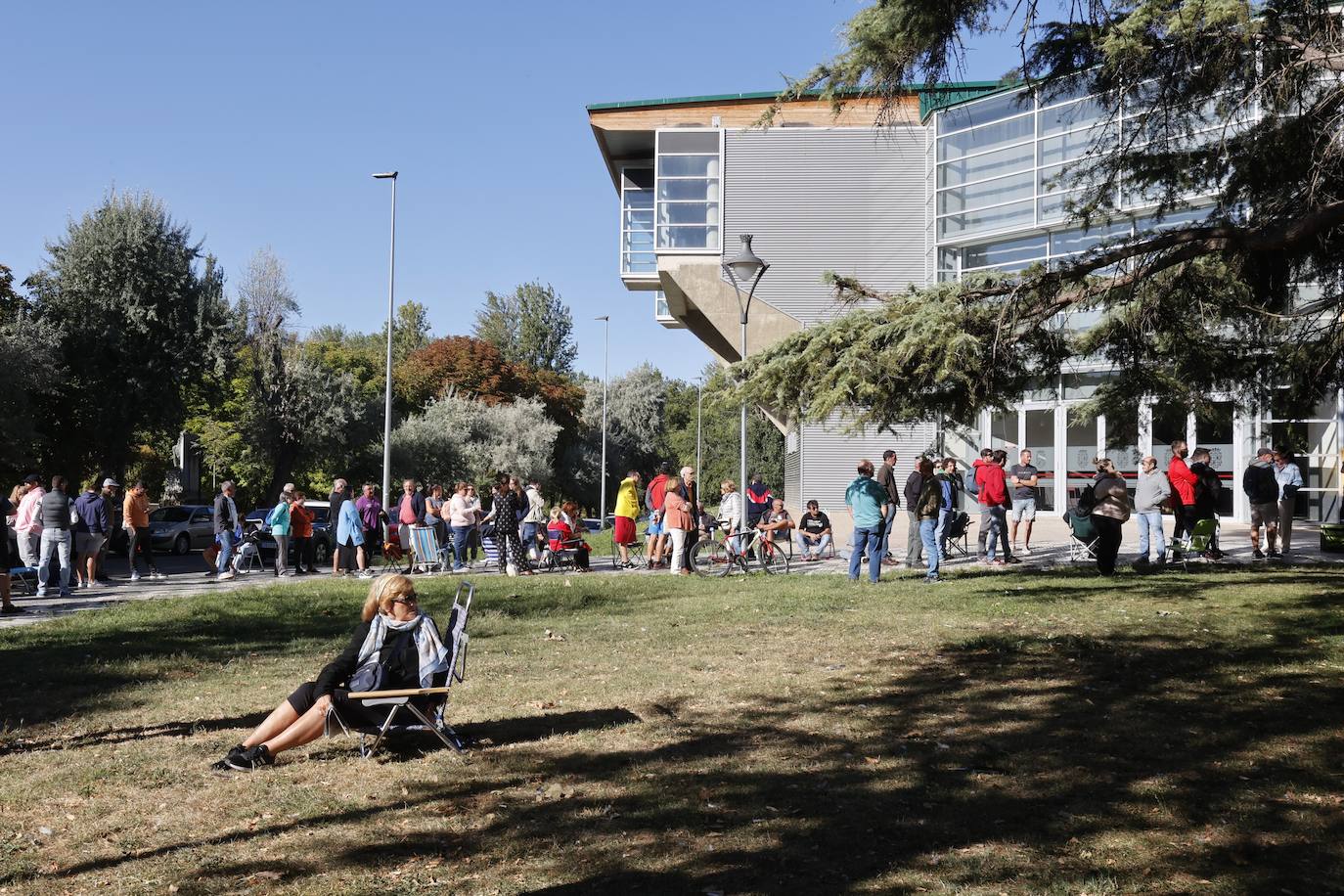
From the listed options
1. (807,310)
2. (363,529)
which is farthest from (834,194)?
(363,529)

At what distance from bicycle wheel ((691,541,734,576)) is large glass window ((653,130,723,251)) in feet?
58.0

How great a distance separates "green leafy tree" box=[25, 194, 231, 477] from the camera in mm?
34812

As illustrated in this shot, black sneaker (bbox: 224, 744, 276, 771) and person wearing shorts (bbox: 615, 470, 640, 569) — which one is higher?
person wearing shorts (bbox: 615, 470, 640, 569)

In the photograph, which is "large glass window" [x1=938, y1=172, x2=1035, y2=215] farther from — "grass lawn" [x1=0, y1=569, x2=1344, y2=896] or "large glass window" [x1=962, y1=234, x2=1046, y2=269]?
"grass lawn" [x1=0, y1=569, x2=1344, y2=896]

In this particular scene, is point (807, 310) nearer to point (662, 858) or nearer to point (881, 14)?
point (881, 14)

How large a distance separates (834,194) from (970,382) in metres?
25.2

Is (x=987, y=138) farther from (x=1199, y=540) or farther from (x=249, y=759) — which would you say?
(x=249, y=759)

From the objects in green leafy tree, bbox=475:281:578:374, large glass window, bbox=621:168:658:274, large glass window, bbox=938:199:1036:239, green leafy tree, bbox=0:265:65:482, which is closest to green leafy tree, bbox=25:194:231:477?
green leafy tree, bbox=0:265:65:482

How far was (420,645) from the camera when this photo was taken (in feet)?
22.1

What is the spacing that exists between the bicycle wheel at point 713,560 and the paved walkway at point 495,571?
24.2 inches

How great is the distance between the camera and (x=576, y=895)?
14.5 feet

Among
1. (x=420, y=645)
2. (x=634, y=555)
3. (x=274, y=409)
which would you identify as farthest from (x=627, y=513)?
(x=274, y=409)

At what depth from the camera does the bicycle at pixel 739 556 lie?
59.6ft

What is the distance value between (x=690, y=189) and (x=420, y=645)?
29.8 m
